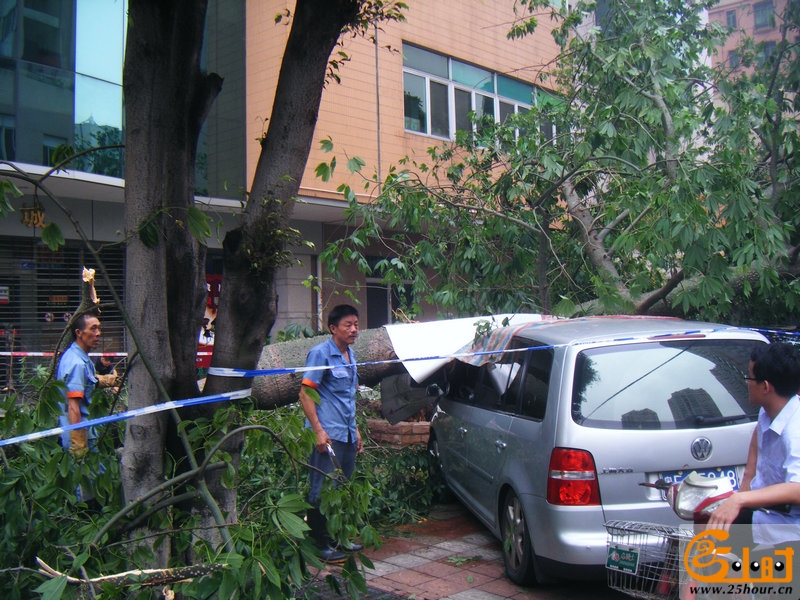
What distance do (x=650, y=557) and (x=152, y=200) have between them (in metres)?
2.77

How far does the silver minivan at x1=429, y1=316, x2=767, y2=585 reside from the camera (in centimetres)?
436

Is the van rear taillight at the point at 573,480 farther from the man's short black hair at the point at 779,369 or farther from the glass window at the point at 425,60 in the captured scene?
the glass window at the point at 425,60

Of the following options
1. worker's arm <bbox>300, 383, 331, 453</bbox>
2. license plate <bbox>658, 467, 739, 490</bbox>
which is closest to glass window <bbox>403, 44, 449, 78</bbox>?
worker's arm <bbox>300, 383, 331, 453</bbox>

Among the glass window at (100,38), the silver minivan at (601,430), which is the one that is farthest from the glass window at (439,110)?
the silver minivan at (601,430)

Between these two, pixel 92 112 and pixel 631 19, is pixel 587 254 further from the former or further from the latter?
pixel 92 112

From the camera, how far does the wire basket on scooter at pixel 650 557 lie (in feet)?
10.4

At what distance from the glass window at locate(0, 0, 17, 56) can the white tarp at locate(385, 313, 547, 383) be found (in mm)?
7766

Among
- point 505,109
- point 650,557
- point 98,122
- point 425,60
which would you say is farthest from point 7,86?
point 650,557

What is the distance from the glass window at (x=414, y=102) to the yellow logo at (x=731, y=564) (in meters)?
12.6

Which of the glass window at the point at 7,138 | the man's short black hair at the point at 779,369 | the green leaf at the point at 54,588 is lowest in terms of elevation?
the green leaf at the point at 54,588

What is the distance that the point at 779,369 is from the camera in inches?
124

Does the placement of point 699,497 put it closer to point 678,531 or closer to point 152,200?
point 678,531

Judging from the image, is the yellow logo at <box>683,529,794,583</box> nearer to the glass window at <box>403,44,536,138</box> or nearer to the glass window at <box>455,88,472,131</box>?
the glass window at <box>403,44,536,138</box>

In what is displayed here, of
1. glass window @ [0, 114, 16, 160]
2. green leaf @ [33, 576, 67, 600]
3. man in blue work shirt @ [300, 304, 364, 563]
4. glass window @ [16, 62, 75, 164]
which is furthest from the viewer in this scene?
glass window @ [16, 62, 75, 164]
